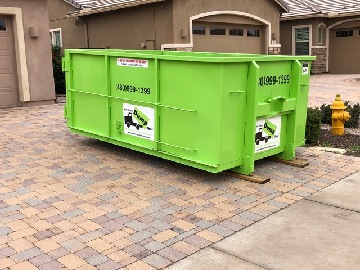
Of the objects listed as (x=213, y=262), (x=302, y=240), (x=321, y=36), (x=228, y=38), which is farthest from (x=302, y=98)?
(x=321, y=36)

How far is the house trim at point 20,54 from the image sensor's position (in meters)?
12.1

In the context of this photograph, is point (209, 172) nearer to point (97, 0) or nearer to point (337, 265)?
point (337, 265)

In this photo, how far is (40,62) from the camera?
12750 mm

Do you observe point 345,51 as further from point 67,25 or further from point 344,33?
point 67,25

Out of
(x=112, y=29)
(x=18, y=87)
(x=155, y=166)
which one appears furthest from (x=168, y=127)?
(x=112, y=29)

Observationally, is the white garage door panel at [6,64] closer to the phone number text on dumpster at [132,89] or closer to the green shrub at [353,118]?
the phone number text on dumpster at [132,89]

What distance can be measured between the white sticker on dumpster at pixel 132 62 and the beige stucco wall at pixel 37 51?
6.69m

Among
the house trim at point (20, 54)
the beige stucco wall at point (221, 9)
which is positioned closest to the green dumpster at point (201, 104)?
the house trim at point (20, 54)

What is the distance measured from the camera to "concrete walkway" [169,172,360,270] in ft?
12.3

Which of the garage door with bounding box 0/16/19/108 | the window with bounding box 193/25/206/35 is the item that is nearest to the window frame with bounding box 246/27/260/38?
the window with bounding box 193/25/206/35

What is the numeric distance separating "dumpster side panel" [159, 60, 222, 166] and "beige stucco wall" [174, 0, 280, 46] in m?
9.71

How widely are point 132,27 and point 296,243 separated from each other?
47.3 ft

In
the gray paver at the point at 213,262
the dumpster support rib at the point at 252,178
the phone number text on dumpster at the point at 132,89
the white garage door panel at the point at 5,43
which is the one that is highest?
the white garage door panel at the point at 5,43

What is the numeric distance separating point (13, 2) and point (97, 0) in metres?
8.36
